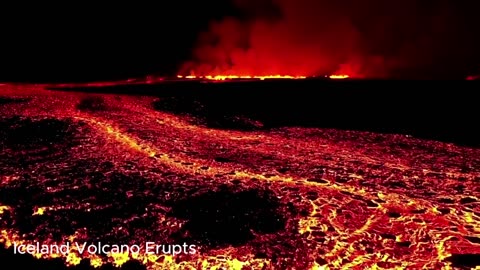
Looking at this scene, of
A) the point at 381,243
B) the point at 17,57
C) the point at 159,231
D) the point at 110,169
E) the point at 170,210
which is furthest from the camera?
the point at 17,57

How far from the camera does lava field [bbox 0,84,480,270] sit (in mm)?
3316

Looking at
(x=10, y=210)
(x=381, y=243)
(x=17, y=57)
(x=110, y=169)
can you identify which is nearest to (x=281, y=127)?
(x=110, y=169)

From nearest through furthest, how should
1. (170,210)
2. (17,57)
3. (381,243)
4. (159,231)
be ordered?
1. (381,243)
2. (159,231)
3. (170,210)
4. (17,57)

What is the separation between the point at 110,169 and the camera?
5066 mm

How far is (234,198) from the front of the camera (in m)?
4.29

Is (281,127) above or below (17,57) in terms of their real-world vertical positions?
below

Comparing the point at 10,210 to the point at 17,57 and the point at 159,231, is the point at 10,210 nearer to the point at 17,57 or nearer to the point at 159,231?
the point at 159,231

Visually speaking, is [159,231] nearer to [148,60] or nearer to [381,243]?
[381,243]

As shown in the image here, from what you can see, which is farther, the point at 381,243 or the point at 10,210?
the point at 10,210

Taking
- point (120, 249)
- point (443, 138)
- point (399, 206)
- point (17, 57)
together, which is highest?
point (17, 57)

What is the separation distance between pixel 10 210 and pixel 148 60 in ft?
44.3

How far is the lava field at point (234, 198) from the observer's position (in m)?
3.32

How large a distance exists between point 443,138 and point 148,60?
1312cm

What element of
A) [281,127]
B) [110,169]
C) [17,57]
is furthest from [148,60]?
[110,169]
